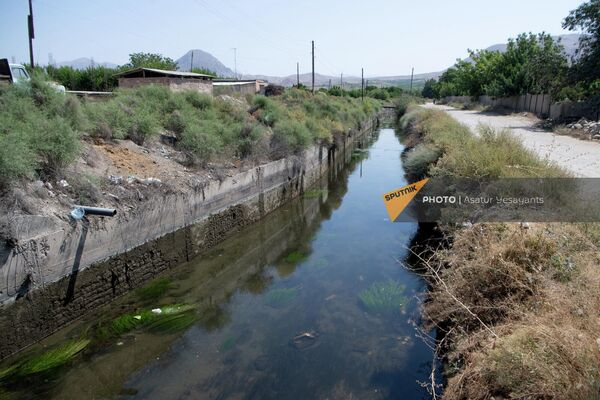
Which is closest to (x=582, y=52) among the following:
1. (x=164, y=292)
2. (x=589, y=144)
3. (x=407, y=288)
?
(x=589, y=144)

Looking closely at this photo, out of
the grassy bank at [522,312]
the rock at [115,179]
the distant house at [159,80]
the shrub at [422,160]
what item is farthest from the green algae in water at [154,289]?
the distant house at [159,80]

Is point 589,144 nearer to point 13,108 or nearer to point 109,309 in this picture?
point 109,309

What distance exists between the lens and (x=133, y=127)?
33.6 feet

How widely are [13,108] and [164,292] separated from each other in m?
4.87

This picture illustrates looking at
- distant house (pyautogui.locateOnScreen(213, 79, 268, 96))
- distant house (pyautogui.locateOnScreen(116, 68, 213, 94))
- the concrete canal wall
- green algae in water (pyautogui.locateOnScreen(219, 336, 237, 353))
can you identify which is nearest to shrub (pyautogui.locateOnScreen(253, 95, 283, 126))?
distant house (pyautogui.locateOnScreen(116, 68, 213, 94))

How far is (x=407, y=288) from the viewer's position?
7.54 m

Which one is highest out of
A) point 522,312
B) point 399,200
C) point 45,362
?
point 522,312

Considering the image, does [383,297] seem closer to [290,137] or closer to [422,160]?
[422,160]

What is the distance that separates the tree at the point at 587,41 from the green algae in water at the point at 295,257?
63.7 feet

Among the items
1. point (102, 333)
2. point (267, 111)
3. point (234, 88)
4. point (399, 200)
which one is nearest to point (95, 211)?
point (102, 333)

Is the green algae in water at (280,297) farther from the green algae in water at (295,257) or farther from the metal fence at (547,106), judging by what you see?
the metal fence at (547,106)

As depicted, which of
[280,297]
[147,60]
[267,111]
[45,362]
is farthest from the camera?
[147,60]

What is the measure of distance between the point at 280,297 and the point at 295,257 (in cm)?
198

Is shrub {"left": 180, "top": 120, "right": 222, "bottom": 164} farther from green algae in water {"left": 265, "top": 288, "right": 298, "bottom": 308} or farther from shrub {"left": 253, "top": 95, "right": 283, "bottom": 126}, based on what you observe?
shrub {"left": 253, "top": 95, "right": 283, "bottom": 126}
